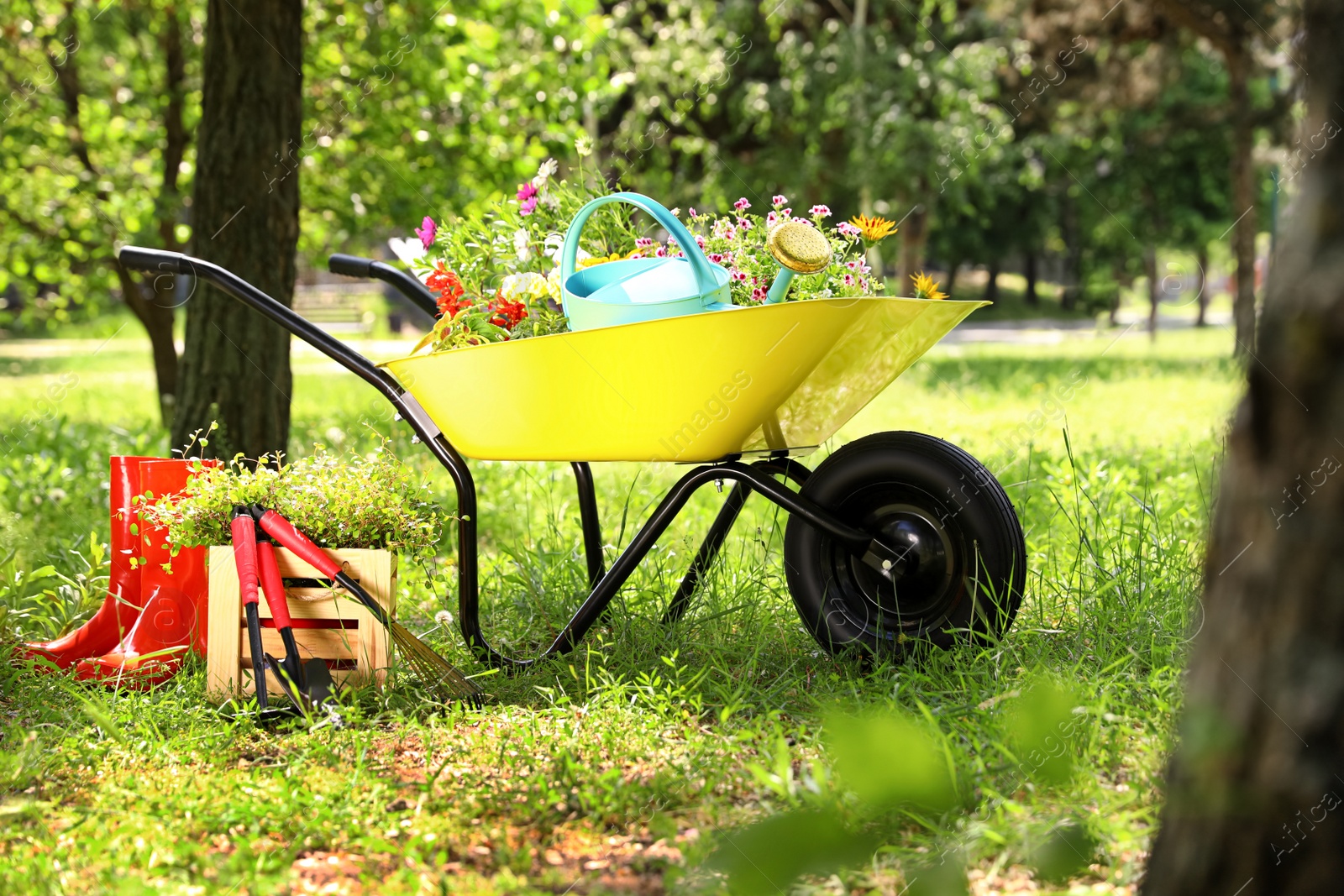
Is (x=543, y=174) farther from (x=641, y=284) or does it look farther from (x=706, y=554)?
(x=706, y=554)

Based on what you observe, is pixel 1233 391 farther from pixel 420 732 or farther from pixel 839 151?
pixel 839 151

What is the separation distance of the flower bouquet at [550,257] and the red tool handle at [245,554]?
1.97 ft

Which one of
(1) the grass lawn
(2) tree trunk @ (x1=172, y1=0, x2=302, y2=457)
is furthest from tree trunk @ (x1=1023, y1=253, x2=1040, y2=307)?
(1) the grass lawn

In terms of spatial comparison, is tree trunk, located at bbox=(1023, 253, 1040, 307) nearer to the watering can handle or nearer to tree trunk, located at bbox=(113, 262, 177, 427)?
tree trunk, located at bbox=(113, 262, 177, 427)

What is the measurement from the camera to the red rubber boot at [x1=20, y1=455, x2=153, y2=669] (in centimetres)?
286

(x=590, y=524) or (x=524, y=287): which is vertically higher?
(x=524, y=287)

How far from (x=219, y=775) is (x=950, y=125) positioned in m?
9.65

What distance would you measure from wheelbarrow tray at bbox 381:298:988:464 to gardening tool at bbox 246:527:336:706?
1.68 ft

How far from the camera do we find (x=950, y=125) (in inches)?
412

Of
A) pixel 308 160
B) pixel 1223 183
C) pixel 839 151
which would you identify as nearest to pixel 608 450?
pixel 308 160

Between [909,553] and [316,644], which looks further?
[316,644]

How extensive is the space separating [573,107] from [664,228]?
5096 mm

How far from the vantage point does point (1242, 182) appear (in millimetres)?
11586

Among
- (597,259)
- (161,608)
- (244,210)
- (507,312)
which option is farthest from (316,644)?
(244,210)
